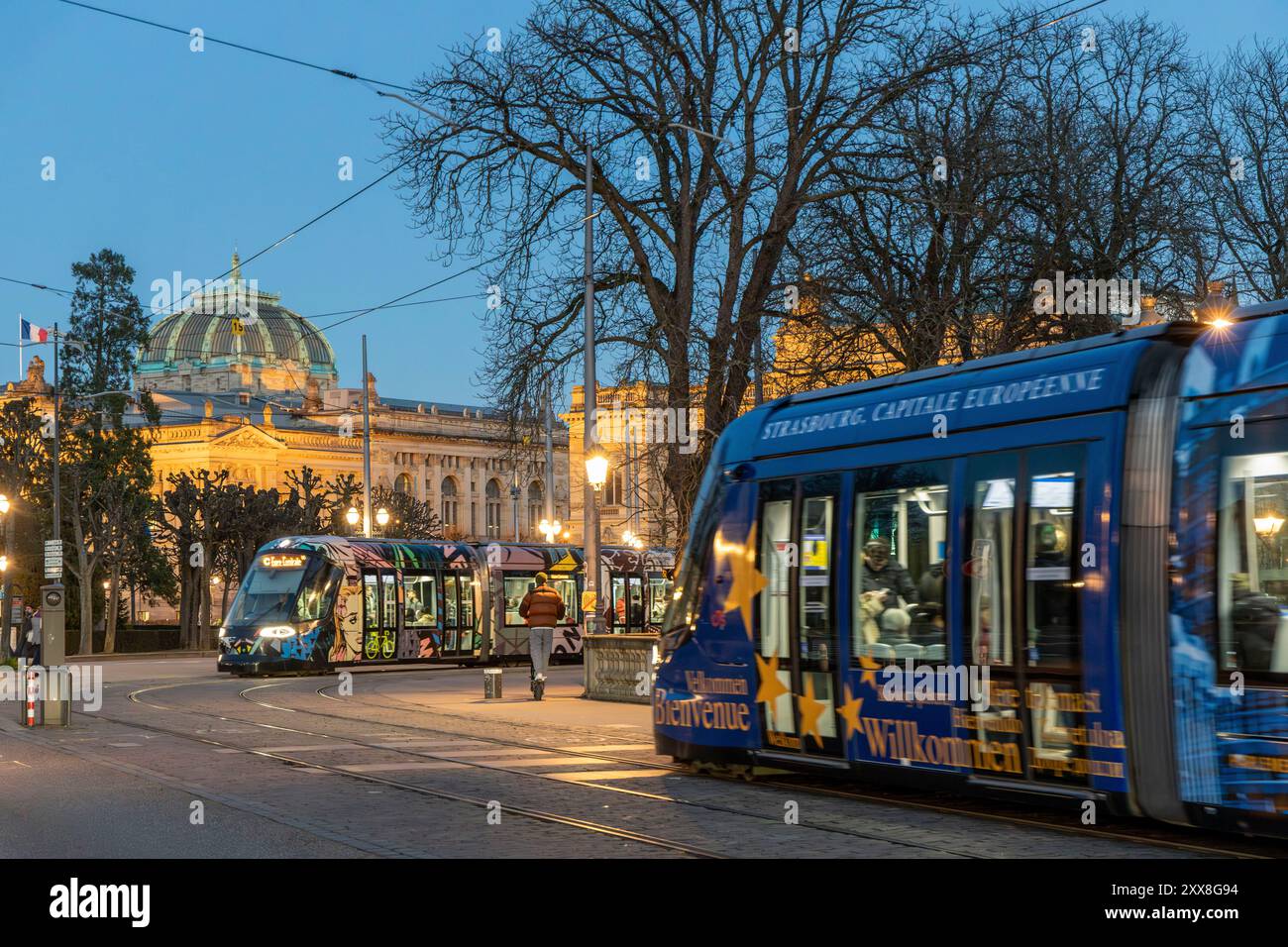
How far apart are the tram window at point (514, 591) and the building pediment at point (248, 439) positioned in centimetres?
9315

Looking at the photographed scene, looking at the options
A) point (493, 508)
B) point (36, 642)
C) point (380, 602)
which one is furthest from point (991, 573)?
point (493, 508)

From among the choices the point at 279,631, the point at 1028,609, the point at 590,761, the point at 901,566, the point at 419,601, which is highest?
the point at 901,566

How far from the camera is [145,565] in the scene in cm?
7350

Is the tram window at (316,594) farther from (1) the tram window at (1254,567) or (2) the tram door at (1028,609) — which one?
(1) the tram window at (1254,567)

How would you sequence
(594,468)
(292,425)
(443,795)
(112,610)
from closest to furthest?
1. (443,795)
2. (594,468)
3. (112,610)
4. (292,425)

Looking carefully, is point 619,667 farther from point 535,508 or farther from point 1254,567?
point 535,508

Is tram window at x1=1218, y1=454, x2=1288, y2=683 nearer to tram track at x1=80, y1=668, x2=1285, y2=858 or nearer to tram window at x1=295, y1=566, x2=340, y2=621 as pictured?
tram track at x1=80, y1=668, x2=1285, y2=858

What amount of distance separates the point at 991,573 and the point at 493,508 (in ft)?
481

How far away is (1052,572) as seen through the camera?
11.8 metres

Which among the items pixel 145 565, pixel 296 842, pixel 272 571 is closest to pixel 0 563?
pixel 145 565

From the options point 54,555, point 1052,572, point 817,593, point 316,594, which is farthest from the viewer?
point 316,594

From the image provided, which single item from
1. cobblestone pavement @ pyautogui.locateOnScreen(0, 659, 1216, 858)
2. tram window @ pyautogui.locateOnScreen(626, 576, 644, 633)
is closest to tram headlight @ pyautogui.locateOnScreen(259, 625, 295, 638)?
tram window @ pyautogui.locateOnScreen(626, 576, 644, 633)
